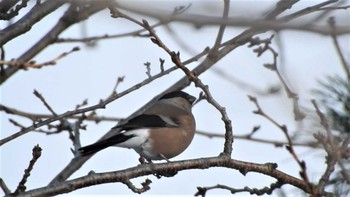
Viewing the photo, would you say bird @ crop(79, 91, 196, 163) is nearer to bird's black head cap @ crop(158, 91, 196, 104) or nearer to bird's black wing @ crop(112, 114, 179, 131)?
bird's black wing @ crop(112, 114, 179, 131)

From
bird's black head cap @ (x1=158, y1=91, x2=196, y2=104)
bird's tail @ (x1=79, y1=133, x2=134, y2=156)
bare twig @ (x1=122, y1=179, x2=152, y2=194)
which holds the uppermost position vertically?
bird's black head cap @ (x1=158, y1=91, x2=196, y2=104)

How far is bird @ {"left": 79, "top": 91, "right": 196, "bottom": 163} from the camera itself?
435cm

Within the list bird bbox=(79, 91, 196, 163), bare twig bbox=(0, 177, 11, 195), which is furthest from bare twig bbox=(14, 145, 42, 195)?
bird bbox=(79, 91, 196, 163)

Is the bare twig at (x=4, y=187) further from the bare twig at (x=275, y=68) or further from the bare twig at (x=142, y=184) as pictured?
the bare twig at (x=275, y=68)

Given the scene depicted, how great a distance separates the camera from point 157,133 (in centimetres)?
463

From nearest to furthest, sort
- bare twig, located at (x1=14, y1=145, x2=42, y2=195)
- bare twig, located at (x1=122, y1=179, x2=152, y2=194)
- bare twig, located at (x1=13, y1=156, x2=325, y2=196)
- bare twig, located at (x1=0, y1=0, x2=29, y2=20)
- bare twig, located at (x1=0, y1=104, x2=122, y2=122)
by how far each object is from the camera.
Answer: bare twig, located at (x1=14, y1=145, x2=42, y2=195)
bare twig, located at (x1=13, y1=156, x2=325, y2=196)
bare twig, located at (x1=122, y1=179, x2=152, y2=194)
bare twig, located at (x1=0, y1=0, x2=29, y2=20)
bare twig, located at (x1=0, y1=104, x2=122, y2=122)

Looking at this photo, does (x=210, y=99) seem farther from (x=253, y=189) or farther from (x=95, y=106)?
(x=95, y=106)

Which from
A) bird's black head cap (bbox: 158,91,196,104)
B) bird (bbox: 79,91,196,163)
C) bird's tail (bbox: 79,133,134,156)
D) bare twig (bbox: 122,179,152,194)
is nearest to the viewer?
bare twig (bbox: 122,179,152,194)

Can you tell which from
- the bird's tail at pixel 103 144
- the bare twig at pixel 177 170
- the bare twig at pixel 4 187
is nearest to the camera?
the bare twig at pixel 177 170

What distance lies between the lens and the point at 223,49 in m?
4.15

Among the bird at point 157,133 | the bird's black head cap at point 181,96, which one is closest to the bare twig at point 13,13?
the bird at point 157,133

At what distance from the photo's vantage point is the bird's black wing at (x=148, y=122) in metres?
4.44

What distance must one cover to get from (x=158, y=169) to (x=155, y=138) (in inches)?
63.3

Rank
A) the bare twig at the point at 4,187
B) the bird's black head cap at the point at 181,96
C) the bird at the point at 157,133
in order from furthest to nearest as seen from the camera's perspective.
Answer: the bird's black head cap at the point at 181,96 → the bird at the point at 157,133 → the bare twig at the point at 4,187
